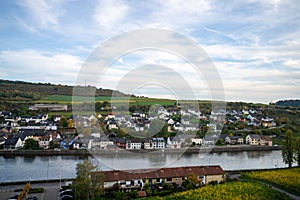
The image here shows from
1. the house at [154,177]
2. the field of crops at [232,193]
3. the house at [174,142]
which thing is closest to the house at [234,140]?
the house at [174,142]

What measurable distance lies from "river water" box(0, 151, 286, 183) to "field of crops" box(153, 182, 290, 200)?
3217mm

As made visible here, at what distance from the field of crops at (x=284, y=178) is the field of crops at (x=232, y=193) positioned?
30.2 inches

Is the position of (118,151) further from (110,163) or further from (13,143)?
(13,143)

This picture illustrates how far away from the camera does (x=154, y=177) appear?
691cm

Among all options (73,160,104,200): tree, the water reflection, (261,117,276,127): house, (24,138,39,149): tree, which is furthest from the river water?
(261,117,276,127): house

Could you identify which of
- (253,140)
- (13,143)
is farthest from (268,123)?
(13,143)

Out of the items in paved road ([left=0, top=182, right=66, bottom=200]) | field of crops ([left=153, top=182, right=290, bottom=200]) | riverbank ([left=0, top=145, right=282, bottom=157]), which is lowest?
paved road ([left=0, top=182, right=66, bottom=200])

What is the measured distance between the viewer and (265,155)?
13.1 m

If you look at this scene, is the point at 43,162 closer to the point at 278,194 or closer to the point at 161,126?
the point at 161,126

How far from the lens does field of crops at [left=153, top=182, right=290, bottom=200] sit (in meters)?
5.68

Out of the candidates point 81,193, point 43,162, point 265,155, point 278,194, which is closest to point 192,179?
point 278,194

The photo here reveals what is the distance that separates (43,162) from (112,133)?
15.0ft

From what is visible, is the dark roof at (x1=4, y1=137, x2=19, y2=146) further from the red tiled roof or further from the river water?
the red tiled roof

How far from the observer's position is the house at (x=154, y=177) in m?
6.57
